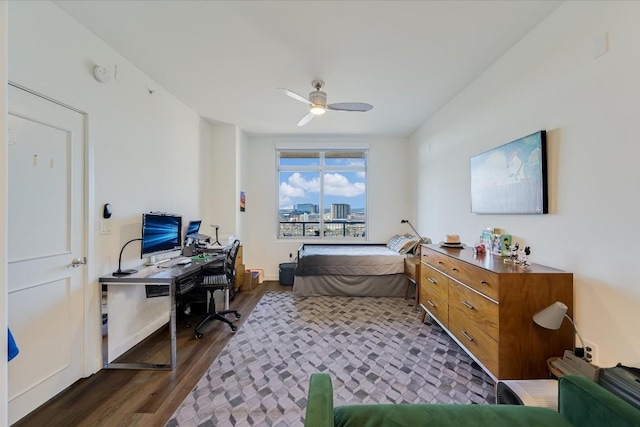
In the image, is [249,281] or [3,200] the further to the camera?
[249,281]

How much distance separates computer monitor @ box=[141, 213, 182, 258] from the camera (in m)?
2.58

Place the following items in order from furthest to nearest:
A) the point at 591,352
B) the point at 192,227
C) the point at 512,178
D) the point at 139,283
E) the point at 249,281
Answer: the point at 249,281, the point at 192,227, the point at 512,178, the point at 139,283, the point at 591,352

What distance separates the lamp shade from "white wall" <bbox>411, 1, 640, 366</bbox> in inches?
11.6

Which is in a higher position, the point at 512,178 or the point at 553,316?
the point at 512,178

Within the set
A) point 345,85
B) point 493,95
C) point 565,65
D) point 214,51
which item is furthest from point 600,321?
point 214,51

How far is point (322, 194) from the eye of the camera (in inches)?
215

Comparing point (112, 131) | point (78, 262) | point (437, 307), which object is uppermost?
point (112, 131)

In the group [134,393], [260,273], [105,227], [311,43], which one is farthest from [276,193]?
[134,393]

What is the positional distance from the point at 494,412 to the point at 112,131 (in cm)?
340

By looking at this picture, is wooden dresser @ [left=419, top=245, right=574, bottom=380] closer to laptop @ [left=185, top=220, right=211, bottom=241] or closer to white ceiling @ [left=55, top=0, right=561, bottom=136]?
white ceiling @ [left=55, top=0, right=561, bottom=136]

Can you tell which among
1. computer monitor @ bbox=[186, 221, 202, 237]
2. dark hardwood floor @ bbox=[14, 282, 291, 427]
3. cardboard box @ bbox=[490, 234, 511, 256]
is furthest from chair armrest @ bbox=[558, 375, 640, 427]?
computer monitor @ bbox=[186, 221, 202, 237]

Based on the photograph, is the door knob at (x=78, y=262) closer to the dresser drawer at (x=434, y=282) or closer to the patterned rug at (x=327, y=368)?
the patterned rug at (x=327, y=368)

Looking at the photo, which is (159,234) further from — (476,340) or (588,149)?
(588,149)

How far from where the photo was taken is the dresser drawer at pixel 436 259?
2521 mm
